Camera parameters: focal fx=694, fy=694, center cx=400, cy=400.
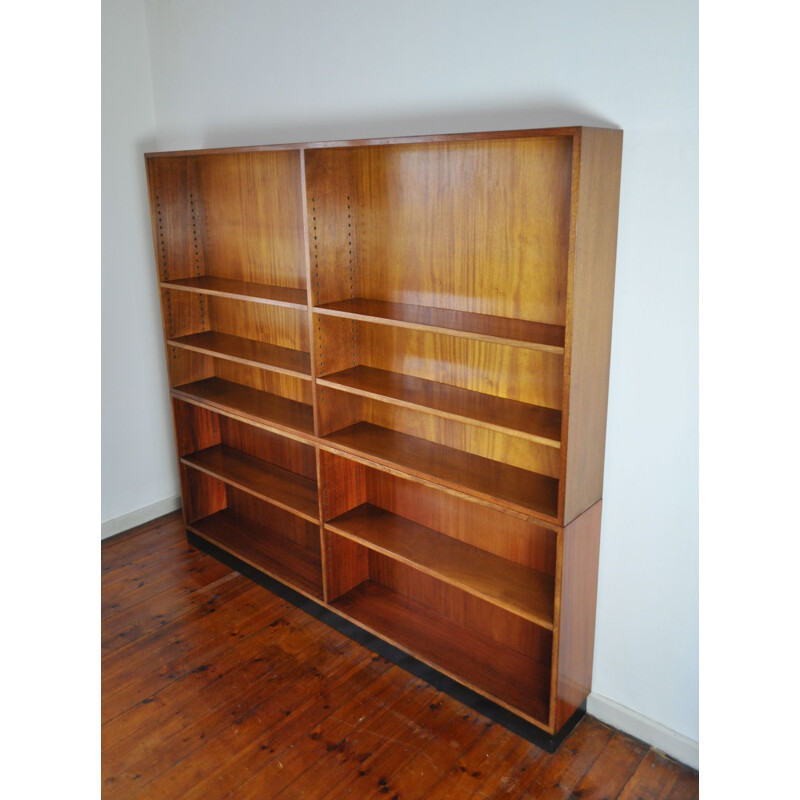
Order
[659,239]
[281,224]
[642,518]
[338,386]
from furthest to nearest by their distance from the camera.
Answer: [281,224], [338,386], [642,518], [659,239]

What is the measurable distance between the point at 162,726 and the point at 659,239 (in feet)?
7.61

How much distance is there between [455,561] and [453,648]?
0.38 m

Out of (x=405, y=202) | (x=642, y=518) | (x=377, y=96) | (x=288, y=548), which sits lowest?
(x=288, y=548)

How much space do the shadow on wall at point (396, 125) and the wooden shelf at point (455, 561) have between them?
1.48 metres

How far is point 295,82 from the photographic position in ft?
9.11

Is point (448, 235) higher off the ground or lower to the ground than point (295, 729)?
higher

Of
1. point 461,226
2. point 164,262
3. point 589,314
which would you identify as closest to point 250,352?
point 164,262

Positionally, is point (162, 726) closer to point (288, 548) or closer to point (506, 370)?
point (288, 548)

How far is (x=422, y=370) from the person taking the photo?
261 cm

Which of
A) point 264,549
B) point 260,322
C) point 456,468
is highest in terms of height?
point 260,322

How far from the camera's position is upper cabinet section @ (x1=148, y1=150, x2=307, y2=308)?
2953 mm

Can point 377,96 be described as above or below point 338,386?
above

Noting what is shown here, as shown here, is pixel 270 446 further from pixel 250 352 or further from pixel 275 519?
pixel 250 352
